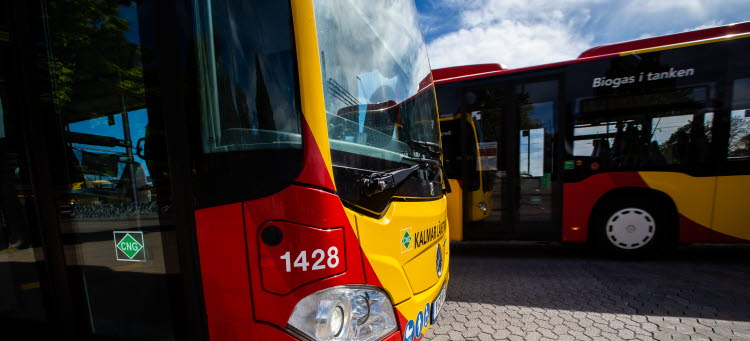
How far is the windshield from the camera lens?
4.57 ft

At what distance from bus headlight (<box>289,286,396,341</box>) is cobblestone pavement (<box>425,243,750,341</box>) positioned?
1596 mm

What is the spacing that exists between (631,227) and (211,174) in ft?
17.8

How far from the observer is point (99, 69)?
150 centimetres

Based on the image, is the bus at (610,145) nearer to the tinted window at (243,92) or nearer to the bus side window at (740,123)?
the bus side window at (740,123)

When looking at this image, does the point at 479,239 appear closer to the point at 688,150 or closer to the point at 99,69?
the point at 688,150

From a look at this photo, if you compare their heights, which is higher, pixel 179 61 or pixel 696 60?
pixel 696 60

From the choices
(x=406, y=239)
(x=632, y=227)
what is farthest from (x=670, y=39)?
(x=406, y=239)

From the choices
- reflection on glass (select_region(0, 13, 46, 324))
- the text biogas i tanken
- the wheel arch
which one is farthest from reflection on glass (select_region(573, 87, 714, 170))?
reflection on glass (select_region(0, 13, 46, 324))

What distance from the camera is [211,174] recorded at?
1.25m

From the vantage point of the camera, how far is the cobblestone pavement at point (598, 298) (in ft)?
8.88

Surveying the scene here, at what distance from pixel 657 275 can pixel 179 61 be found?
528 cm

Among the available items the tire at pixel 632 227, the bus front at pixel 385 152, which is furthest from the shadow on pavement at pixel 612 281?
the bus front at pixel 385 152

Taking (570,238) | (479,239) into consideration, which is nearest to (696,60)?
(570,238)

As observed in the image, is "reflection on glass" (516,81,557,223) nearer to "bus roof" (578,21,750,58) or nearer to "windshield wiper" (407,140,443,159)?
"bus roof" (578,21,750,58)
